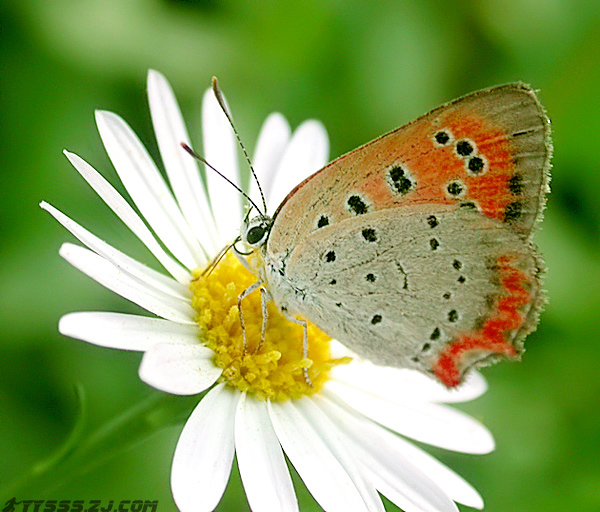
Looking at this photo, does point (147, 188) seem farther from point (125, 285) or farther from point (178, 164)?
point (125, 285)

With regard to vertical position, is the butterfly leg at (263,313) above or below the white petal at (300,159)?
below

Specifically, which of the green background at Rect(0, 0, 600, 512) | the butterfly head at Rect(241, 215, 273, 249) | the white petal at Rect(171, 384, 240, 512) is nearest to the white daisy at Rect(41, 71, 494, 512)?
the white petal at Rect(171, 384, 240, 512)

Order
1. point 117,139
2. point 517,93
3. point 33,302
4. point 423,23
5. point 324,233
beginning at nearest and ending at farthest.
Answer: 1. point 517,93
2. point 324,233
3. point 117,139
4. point 33,302
5. point 423,23

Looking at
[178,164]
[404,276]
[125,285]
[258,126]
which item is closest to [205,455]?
[125,285]

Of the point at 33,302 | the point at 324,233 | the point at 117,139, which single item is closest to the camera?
the point at 324,233

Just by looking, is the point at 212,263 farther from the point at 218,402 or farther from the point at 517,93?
the point at 517,93

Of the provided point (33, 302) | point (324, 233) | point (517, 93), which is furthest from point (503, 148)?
point (33, 302)

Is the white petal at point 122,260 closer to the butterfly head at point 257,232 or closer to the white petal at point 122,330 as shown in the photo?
the white petal at point 122,330

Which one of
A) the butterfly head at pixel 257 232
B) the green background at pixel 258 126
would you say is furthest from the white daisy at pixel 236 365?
the green background at pixel 258 126
